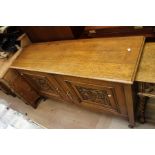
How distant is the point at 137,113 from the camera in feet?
4.56

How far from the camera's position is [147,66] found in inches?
40.3

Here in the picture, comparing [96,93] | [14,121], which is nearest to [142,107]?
[96,93]

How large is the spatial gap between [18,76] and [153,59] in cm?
120

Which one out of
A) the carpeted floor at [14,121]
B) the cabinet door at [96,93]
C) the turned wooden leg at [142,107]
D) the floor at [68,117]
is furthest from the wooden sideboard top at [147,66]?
the carpeted floor at [14,121]

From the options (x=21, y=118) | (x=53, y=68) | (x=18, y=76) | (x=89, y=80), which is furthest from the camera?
(x=18, y=76)

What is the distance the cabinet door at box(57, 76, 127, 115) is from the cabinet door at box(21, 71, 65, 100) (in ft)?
0.36

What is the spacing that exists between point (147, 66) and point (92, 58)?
356mm

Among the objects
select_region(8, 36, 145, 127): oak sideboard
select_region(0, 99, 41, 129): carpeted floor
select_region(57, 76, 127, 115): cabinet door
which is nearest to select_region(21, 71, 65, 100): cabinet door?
select_region(8, 36, 145, 127): oak sideboard

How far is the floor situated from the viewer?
1548mm

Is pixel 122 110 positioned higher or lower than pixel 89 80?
lower
